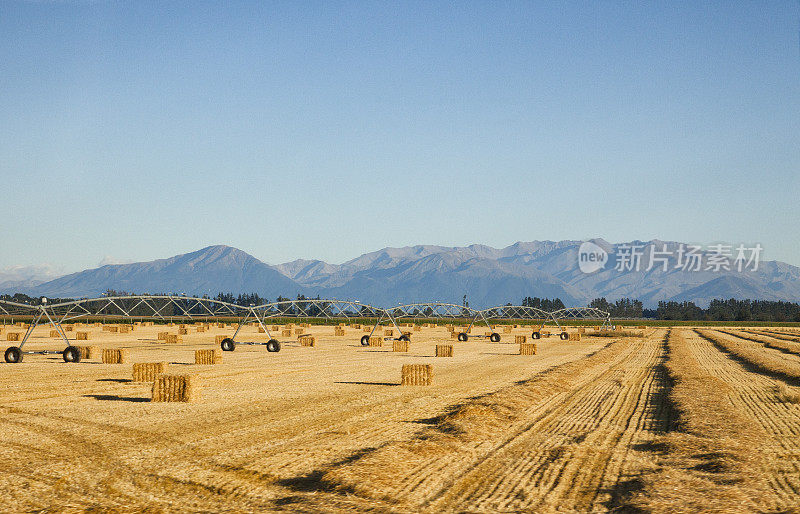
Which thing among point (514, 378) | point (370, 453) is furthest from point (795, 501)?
point (514, 378)

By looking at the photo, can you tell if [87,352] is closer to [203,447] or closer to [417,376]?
[417,376]

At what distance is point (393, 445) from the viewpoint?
18.2 metres

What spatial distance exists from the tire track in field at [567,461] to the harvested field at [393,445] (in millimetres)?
72

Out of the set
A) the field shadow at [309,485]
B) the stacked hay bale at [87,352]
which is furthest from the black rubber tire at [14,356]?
the field shadow at [309,485]

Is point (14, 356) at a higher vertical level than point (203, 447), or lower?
lower

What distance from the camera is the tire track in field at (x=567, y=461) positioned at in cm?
1362

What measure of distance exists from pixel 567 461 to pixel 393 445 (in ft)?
14.7

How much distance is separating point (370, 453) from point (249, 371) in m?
26.1

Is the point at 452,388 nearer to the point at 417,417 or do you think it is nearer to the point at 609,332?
the point at 417,417

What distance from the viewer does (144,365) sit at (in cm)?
3522

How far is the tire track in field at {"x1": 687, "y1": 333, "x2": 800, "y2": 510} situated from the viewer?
14688 millimetres

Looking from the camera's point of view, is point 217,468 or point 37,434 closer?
point 217,468

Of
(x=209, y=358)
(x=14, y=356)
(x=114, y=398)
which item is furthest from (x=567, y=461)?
(x=14, y=356)

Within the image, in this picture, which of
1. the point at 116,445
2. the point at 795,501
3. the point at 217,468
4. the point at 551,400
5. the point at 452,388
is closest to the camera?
the point at 795,501
